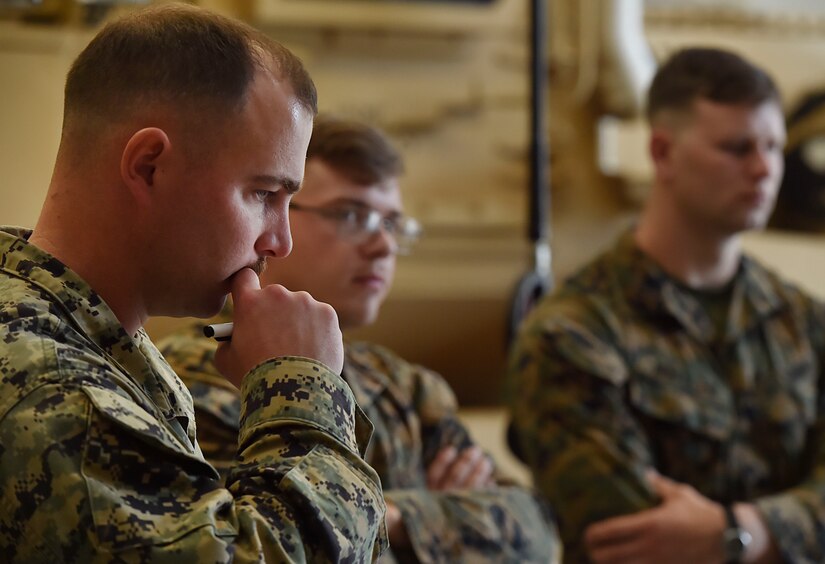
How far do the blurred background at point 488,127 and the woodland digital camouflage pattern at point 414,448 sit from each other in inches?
55.9

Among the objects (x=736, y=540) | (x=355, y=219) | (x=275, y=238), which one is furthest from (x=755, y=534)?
(x=275, y=238)

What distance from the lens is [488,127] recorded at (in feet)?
11.4

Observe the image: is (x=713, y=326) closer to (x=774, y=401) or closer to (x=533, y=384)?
(x=774, y=401)

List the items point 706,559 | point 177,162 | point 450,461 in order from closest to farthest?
point 177,162 < point 450,461 < point 706,559

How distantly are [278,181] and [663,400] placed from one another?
4.72ft

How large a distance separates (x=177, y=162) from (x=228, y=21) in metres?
0.13

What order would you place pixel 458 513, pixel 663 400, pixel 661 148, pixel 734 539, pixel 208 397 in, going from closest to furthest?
pixel 208 397 → pixel 458 513 → pixel 734 539 → pixel 663 400 → pixel 661 148

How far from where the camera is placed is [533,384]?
7.45 ft

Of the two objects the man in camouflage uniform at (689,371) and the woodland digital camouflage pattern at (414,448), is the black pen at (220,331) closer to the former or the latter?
the woodland digital camouflage pattern at (414,448)

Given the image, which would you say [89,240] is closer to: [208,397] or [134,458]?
[134,458]

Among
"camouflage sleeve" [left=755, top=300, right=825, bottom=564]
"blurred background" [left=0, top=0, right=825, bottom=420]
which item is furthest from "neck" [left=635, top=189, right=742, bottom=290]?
"blurred background" [left=0, top=0, right=825, bottom=420]

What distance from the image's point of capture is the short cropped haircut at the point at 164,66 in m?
0.93

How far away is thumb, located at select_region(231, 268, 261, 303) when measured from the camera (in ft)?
3.17

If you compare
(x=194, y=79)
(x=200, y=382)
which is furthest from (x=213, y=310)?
(x=200, y=382)
